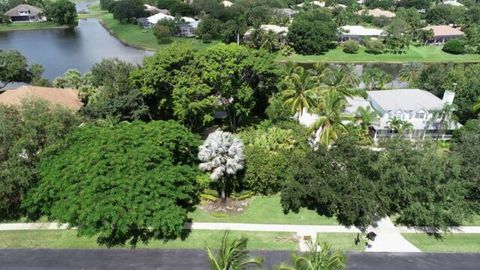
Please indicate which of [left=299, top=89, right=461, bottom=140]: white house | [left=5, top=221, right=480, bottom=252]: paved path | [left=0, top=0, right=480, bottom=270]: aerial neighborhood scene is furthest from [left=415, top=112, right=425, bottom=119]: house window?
[left=5, top=221, right=480, bottom=252]: paved path

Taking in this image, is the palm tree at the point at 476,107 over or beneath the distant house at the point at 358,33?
beneath

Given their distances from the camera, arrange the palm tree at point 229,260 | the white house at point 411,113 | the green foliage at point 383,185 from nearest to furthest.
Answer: the palm tree at point 229,260, the green foliage at point 383,185, the white house at point 411,113

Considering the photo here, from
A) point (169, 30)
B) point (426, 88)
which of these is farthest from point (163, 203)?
point (169, 30)

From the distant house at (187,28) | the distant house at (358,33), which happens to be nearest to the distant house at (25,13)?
the distant house at (187,28)

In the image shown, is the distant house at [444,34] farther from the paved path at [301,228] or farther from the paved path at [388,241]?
the paved path at [388,241]

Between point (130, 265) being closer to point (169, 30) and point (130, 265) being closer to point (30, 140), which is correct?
point (30, 140)

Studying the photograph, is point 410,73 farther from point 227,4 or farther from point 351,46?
point 227,4

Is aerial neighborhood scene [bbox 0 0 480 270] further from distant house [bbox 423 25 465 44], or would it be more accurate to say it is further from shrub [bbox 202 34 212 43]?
distant house [bbox 423 25 465 44]

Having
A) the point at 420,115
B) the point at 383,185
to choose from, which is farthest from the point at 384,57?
→ the point at 383,185
